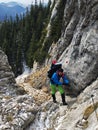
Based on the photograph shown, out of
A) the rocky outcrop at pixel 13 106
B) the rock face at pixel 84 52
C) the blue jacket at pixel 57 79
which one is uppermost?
the rock face at pixel 84 52

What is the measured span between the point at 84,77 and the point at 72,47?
3114mm

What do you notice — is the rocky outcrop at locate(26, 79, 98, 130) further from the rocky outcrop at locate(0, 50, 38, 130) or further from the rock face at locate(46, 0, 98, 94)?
the rock face at locate(46, 0, 98, 94)

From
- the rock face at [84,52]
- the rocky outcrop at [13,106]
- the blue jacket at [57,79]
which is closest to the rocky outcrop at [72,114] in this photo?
the rocky outcrop at [13,106]

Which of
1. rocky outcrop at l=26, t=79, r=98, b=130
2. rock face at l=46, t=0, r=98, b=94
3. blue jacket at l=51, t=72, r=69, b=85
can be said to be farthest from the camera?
blue jacket at l=51, t=72, r=69, b=85

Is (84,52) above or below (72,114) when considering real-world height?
above

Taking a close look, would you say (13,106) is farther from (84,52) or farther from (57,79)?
(84,52)

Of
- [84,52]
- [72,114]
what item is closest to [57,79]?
[84,52]

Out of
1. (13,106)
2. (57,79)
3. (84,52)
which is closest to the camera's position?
(13,106)

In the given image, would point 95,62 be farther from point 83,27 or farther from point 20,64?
point 20,64

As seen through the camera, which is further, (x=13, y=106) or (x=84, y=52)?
(x=84, y=52)

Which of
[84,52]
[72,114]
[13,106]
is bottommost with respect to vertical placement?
[13,106]

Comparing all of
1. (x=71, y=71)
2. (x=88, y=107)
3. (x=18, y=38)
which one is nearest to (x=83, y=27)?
(x=71, y=71)

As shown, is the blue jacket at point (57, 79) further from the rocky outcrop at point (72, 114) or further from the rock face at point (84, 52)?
the rocky outcrop at point (72, 114)

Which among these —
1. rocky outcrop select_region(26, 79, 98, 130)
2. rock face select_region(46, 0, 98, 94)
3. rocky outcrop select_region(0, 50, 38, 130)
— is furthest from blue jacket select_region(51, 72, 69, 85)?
rocky outcrop select_region(0, 50, 38, 130)
